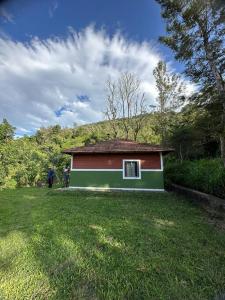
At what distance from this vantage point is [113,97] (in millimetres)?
24250

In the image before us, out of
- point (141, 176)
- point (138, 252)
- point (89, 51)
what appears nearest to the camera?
point (138, 252)

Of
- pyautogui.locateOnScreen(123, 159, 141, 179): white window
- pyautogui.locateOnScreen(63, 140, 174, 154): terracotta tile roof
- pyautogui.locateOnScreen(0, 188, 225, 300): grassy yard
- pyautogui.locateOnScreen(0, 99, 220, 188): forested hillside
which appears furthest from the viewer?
pyautogui.locateOnScreen(0, 99, 220, 188): forested hillside

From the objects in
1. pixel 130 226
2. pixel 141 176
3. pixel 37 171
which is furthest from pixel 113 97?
pixel 130 226

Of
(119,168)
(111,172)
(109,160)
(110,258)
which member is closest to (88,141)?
(109,160)

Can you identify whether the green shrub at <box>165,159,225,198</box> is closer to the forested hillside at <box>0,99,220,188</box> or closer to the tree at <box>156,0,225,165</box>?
the tree at <box>156,0,225,165</box>

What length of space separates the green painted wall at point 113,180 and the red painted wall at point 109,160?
382 mm

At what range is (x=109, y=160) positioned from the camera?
12.5 meters

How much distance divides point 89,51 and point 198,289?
978cm

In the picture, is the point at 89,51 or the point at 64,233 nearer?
the point at 64,233

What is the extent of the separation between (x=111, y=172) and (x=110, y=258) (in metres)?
9.21

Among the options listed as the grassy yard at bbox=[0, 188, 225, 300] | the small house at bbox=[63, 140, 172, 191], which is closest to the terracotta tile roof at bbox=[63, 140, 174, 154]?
the small house at bbox=[63, 140, 172, 191]

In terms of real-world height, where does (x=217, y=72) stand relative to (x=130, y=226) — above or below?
above

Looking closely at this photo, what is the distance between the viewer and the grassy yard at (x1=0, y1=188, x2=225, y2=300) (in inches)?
94.0

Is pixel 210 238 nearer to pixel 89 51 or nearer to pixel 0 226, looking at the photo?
pixel 0 226
